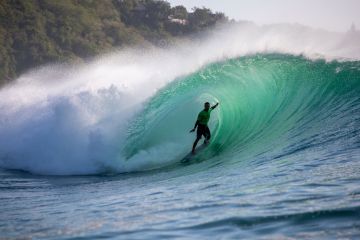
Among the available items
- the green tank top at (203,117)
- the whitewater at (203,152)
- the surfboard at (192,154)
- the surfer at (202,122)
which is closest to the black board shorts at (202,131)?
the surfer at (202,122)

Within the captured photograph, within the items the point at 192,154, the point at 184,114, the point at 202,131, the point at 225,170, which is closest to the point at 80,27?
the point at 184,114

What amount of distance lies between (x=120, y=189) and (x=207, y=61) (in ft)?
26.3

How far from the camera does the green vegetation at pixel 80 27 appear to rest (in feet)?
210

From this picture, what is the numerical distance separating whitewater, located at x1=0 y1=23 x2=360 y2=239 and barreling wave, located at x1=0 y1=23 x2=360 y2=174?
0.14 feet

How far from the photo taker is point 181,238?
4762 millimetres

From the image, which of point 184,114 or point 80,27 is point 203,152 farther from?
point 80,27

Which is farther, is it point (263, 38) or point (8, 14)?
point (8, 14)

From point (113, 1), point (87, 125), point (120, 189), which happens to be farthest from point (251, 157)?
point (113, 1)

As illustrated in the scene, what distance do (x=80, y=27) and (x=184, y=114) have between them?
6290 cm

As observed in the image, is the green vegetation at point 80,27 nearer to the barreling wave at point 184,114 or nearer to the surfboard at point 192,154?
the barreling wave at point 184,114

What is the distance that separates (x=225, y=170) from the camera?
9.66 metres

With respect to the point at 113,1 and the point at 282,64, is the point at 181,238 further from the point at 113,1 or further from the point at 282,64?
the point at 113,1

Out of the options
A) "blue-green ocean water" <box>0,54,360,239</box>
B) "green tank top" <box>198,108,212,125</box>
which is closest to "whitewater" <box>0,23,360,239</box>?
"blue-green ocean water" <box>0,54,360,239</box>

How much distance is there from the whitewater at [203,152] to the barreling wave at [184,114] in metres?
0.04
